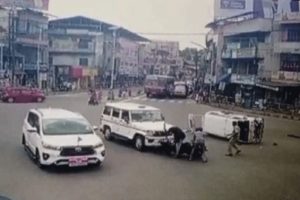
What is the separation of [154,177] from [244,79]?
3415 centimetres

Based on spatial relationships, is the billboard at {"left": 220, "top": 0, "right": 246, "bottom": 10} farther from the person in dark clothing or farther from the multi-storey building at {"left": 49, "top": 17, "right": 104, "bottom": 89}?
the person in dark clothing

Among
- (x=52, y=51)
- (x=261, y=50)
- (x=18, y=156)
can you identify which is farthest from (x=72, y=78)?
(x=18, y=156)

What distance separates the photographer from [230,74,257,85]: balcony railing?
4334cm

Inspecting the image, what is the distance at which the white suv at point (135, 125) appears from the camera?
16.4 meters

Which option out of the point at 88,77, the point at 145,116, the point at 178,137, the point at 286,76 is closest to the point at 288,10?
the point at 286,76

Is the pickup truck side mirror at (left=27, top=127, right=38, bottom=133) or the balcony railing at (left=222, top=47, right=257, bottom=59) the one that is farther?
the balcony railing at (left=222, top=47, right=257, bottom=59)

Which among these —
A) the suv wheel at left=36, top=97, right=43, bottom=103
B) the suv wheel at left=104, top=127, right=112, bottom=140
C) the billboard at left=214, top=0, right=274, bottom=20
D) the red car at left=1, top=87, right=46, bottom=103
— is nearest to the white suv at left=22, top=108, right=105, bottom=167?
the suv wheel at left=104, top=127, right=112, bottom=140

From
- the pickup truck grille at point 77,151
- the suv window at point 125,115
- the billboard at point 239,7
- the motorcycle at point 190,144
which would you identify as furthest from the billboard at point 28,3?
the pickup truck grille at point 77,151

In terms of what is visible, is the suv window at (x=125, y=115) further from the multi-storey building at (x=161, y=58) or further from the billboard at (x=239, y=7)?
the multi-storey building at (x=161, y=58)

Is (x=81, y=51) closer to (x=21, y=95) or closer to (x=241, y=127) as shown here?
(x=21, y=95)

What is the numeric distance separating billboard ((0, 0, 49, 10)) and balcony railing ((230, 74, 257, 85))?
78.1 ft

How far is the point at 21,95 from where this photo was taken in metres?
37.0

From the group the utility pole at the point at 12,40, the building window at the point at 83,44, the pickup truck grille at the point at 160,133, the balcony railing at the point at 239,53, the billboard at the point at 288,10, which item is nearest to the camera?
the pickup truck grille at the point at 160,133

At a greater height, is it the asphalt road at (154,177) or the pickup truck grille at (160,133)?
the pickup truck grille at (160,133)
